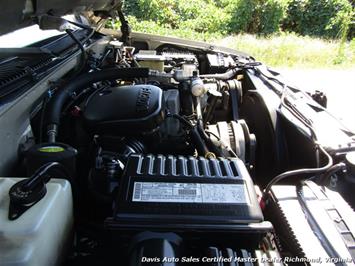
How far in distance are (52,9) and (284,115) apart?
858mm

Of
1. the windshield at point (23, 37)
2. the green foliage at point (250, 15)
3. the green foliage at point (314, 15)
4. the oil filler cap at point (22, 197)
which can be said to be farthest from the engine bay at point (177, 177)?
the green foliage at point (314, 15)

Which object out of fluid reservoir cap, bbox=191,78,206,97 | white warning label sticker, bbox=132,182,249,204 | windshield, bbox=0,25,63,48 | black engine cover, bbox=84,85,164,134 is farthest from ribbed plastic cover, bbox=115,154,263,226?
windshield, bbox=0,25,63,48

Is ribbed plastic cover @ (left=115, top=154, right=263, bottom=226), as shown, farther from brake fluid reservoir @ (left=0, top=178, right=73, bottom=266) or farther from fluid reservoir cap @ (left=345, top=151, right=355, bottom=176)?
fluid reservoir cap @ (left=345, top=151, right=355, bottom=176)

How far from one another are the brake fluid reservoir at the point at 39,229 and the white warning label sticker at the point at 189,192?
144mm

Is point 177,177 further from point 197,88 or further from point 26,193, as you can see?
point 197,88

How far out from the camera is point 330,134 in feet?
3.76

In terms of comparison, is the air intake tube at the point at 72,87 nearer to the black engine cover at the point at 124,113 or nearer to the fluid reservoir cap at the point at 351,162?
the black engine cover at the point at 124,113

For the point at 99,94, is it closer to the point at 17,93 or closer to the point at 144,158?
the point at 17,93

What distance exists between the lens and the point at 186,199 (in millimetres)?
752

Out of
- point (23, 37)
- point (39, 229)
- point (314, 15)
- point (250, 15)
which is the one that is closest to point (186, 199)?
point (39, 229)

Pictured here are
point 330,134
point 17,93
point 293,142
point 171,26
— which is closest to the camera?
point 17,93

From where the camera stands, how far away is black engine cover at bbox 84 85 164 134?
1.09 m

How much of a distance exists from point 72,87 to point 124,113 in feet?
0.89

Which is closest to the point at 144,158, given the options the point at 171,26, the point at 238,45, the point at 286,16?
the point at 238,45
